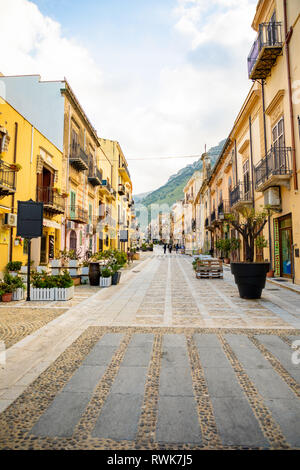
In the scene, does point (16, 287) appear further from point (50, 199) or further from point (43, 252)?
point (50, 199)

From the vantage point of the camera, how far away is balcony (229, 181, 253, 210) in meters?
14.6

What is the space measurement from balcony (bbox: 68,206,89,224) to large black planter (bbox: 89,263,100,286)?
7306mm

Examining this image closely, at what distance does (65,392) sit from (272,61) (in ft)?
42.8

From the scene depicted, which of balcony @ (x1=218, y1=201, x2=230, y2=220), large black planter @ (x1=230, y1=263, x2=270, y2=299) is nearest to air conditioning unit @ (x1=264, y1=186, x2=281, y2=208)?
large black planter @ (x1=230, y1=263, x2=270, y2=299)

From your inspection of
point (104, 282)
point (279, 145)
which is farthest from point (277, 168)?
point (104, 282)

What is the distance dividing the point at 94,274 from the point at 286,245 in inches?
297

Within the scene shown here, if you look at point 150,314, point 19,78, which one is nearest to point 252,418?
point 150,314

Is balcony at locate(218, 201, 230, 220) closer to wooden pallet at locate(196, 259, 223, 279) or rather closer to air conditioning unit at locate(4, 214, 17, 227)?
wooden pallet at locate(196, 259, 223, 279)

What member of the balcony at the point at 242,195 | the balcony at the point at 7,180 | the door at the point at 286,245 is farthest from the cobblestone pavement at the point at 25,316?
the balcony at the point at 242,195

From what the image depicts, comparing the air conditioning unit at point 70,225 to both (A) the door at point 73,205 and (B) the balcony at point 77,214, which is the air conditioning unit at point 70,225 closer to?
(B) the balcony at point 77,214

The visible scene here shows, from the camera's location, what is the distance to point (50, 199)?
46.0 ft

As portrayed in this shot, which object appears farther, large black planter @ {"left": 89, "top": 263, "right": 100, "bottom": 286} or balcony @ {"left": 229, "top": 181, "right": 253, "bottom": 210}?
balcony @ {"left": 229, "top": 181, "right": 253, "bottom": 210}
